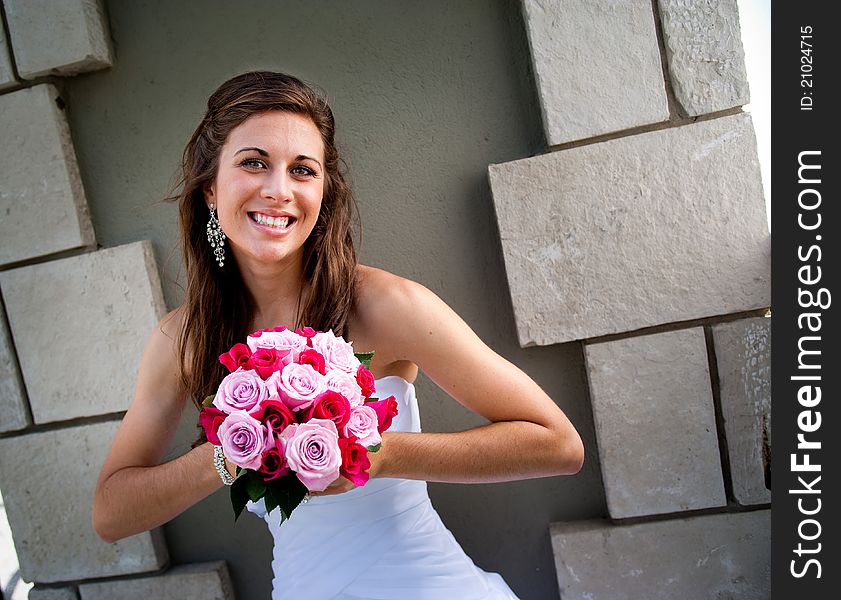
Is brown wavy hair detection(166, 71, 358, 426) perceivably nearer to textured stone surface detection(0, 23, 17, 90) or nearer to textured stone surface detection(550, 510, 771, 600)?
textured stone surface detection(0, 23, 17, 90)

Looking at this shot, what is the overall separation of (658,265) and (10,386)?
8.78ft

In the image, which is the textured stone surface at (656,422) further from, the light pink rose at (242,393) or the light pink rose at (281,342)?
the light pink rose at (242,393)

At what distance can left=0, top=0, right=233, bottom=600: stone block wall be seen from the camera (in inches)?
111

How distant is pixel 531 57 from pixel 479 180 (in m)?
0.51

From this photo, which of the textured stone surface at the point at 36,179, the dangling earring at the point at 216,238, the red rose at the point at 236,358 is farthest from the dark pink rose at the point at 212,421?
the textured stone surface at the point at 36,179

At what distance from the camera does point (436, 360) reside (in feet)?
6.89

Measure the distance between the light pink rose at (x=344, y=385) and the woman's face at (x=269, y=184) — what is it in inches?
27.1

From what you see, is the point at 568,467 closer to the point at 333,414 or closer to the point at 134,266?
the point at 333,414

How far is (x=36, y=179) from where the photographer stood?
287cm

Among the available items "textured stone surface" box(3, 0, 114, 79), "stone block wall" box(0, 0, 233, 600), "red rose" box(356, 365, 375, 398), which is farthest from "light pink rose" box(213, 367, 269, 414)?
"textured stone surface" box(3, 0, 114, 79)

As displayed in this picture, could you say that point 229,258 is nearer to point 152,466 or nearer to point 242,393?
point 152,466

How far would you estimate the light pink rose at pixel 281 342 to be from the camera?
1.58m

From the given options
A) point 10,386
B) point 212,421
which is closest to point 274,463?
point 212,421
